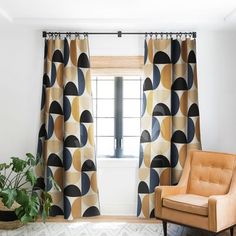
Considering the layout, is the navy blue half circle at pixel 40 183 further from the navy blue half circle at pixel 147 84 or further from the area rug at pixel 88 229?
the navy blue half circle at pixel 147 84

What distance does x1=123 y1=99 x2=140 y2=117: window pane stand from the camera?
416cm

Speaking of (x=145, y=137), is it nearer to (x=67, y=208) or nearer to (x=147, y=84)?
(x=147, y=84)

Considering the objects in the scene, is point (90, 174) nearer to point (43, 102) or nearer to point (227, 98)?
point (43, 102)

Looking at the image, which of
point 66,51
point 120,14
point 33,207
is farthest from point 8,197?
point 120,14

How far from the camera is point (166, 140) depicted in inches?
151

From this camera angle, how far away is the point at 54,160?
384 cm

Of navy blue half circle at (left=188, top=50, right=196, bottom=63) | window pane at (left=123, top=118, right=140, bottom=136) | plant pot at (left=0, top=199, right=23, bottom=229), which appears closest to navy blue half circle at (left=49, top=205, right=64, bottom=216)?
plant pot at (left=0, top=199, right=23, bottom=229)

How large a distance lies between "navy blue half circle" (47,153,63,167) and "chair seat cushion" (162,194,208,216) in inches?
53.8

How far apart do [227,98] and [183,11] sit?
1.26 m

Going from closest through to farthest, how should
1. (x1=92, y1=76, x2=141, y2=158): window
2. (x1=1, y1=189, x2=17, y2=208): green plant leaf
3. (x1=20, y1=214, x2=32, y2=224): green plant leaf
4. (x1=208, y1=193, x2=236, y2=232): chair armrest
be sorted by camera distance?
1. (x1=208, y1=193, x2=236, y2=232): chair armrest
2. (x1=1, y1=189, x2=17, y2=208): green plant leaf
3. (x1=20, y1=214, x2=32, y2=224): green plant leaf
4. (x1=92, y1=76, x2=141, y2=158): window

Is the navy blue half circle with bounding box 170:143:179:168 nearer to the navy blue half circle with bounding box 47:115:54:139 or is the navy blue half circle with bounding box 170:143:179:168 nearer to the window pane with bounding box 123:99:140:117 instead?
the window pane with bounding box 123:99:140:117

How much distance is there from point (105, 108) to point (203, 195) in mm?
1646

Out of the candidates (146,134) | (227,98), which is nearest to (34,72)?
(146,134)

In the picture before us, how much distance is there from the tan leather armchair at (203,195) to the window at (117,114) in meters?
0.89
